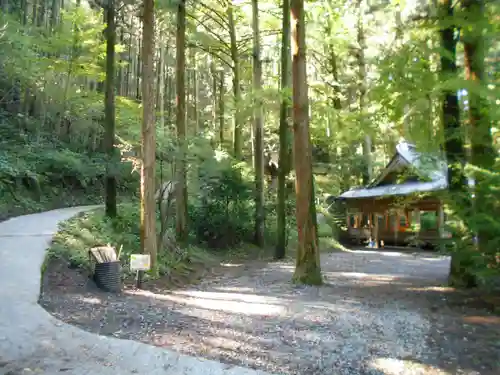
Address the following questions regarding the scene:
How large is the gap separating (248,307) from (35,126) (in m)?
19.3

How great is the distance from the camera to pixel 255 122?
19.0m

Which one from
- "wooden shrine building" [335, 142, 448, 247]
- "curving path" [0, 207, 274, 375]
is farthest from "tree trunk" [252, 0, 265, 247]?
"curving path" [0, 207, 274, 375]

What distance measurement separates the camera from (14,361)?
14.6ft

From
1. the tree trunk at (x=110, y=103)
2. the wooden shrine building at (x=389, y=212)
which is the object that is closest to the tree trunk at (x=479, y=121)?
the tree trunk at (x=110, y=103)

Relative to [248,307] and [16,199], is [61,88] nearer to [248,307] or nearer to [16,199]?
[16,199]

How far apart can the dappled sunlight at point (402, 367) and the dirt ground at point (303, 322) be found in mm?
13

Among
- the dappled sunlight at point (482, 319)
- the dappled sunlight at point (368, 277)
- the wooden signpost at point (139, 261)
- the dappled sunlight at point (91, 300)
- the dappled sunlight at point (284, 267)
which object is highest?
the wooden signpost at point (139, 261)

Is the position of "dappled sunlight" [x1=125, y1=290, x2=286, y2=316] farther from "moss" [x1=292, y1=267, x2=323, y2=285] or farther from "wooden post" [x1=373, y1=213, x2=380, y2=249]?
"wooden post" [x1=373, y1=213, x2=380, y2=249]

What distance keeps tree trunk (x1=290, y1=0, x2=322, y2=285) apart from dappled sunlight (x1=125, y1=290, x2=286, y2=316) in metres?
1.85

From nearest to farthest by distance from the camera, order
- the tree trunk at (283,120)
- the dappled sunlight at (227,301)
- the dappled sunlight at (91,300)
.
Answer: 1. the dappled sunlight at (91,300)
2. the dappled sunlight at (227,301)
3. the tree trunk at (283,120)

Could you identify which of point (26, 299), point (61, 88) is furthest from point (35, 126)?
point (26, 299)

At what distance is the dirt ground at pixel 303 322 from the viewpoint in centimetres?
502

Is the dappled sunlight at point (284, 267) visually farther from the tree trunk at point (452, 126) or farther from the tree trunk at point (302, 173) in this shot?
the tree trunk at point (452, 126)

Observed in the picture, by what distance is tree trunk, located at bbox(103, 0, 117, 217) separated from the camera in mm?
13781
